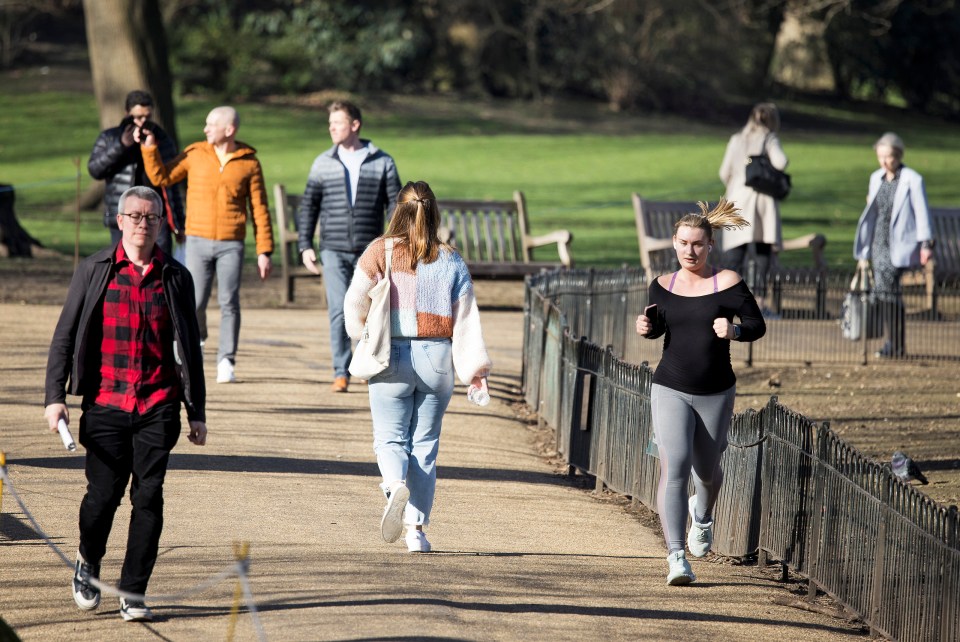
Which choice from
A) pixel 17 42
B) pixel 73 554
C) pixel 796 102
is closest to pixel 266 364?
pixel 73 554

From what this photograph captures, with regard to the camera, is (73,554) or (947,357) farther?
(947,357)

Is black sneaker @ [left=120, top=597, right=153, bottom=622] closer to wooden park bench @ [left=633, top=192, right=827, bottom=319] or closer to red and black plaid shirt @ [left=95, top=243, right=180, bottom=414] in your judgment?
red and black plaid shirt @ [left=95, top=243, right=180, bottom=414]

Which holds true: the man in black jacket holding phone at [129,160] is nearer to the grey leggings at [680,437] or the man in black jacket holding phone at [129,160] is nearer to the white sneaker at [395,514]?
the white sneaker at [395,514]

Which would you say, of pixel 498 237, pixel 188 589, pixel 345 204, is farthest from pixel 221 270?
pixel 498 237

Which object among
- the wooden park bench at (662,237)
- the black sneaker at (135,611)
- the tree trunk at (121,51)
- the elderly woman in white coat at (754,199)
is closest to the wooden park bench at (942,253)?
the wooden park bench at (662,237)

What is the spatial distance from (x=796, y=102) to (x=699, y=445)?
1791 inches

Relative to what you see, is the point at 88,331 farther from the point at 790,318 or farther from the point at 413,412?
the point at 790,318

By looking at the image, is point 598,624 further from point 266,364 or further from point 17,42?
point 17,42

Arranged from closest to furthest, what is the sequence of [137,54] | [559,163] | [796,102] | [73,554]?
[73,554], [137,54], [559,163], [796,102]

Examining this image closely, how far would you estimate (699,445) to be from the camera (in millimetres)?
6906

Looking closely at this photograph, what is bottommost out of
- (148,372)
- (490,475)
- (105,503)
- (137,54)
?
(490,475)

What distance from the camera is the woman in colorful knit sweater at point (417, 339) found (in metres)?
6.88

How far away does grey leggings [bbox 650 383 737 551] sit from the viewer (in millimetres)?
6809

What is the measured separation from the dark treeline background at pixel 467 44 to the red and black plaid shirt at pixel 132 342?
3471cm
